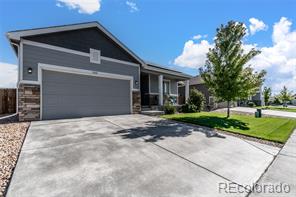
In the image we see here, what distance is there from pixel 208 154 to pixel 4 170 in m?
4.53

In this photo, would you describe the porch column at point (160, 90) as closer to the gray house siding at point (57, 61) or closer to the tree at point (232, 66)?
the gray house siding at point (57, 61)

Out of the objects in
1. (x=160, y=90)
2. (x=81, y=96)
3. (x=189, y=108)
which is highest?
(x=160, y=90)

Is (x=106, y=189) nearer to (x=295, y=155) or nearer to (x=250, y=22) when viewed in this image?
(x=295, y=155)

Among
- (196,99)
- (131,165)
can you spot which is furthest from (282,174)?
(196,99)

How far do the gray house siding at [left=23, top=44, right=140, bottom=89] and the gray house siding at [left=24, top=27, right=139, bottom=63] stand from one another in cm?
47

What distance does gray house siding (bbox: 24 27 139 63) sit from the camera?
8.62 meters

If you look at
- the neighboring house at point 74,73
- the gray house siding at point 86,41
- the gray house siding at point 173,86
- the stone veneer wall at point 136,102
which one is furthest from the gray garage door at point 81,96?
the gray house siding at point 173,86

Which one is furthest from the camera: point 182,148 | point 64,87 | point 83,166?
point 64,87

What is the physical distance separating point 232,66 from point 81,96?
980 cm

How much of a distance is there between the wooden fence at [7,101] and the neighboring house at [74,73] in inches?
147

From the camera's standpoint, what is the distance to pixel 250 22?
1150cm

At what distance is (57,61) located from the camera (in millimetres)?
8664

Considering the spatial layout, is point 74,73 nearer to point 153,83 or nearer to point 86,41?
A: point 86,41

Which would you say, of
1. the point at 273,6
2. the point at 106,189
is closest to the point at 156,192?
the point at 106,189
